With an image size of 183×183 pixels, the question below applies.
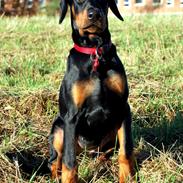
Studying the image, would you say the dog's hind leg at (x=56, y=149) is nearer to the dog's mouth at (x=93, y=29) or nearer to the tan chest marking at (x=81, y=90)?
the tan chest marking at (x=81, y=90)

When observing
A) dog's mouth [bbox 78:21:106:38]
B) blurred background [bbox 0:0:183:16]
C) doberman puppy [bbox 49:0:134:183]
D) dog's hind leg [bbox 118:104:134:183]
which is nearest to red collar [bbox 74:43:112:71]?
doberman puppy [bbox 49:0:134:183]

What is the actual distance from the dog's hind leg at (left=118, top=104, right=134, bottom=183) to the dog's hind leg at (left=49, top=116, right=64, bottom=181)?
0.51 metres

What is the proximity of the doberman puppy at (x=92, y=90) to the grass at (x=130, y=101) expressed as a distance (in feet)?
0.89

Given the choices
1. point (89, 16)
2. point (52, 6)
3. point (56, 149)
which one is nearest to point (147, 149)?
point (56, 149)

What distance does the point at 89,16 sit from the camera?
3465 mm

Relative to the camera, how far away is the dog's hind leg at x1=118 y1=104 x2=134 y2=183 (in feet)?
12.0

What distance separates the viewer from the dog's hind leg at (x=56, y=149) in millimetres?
3912

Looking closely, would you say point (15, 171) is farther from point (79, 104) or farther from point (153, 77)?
point (153, 77)

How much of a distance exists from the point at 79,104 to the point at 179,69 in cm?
320

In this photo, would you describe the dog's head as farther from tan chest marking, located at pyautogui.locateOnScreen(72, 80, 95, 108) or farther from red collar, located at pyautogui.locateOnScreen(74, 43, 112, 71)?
tan chest marking, located at pyautogui.locateOnScreen(72, 80, 95, 108)

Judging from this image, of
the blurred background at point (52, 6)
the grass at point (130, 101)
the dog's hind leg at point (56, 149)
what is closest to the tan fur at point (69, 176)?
the grass at point (130, 101)

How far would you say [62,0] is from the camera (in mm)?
3895

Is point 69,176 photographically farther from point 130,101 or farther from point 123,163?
point 130,101

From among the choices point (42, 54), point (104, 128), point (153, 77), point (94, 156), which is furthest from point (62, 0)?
point (42, 54)
